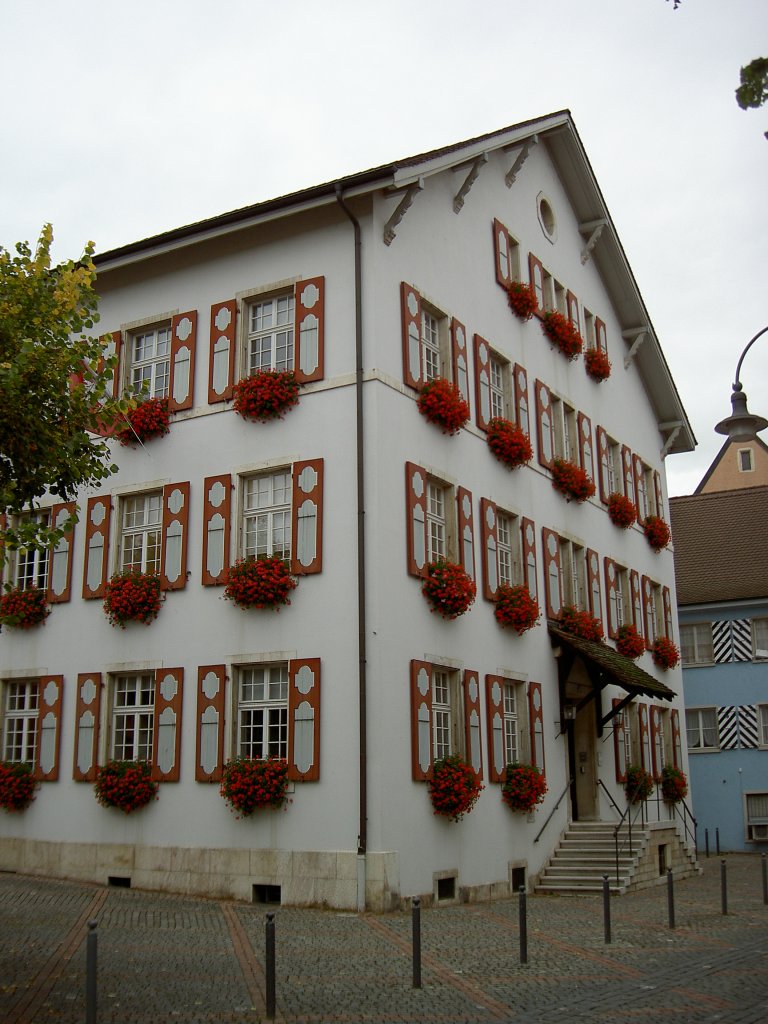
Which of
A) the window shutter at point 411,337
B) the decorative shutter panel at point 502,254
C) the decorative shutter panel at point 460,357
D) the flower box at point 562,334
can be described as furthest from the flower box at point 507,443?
the flower box at point 562,334

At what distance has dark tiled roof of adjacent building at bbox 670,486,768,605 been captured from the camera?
33.2 metres

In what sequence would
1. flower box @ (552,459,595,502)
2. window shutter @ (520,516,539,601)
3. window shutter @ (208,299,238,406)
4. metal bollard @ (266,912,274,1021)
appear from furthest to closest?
flower box @ (552,459,595,502) → window shutter @ (520,516,539,601) → window shutter @ (208,299,238,406) → metal bollard @ (266,912,274,1021)

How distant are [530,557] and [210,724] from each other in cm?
676

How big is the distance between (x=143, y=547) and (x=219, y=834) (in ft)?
15.7

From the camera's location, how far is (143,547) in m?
18.3

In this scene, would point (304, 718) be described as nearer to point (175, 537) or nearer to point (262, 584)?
point (262, 584)

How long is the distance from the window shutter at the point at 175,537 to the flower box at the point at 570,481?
770 cm

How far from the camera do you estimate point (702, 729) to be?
107 ft

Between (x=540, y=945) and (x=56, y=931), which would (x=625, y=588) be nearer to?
(x=540, y=945)

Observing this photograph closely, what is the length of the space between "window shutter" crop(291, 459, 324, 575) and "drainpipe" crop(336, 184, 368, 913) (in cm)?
67

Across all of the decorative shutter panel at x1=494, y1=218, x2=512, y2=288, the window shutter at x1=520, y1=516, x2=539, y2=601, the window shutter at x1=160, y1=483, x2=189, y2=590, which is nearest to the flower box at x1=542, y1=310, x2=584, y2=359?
the decorative shutter panel at x1=494, y1=218, x2=512, y2=288

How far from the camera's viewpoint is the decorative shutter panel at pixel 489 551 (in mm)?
18672

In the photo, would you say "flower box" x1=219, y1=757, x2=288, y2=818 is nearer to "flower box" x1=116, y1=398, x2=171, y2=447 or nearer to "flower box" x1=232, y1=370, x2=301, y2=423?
"flower box" x1=232, y1=370, x2=301, y2=423

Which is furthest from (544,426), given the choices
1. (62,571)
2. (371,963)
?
(371,963)
